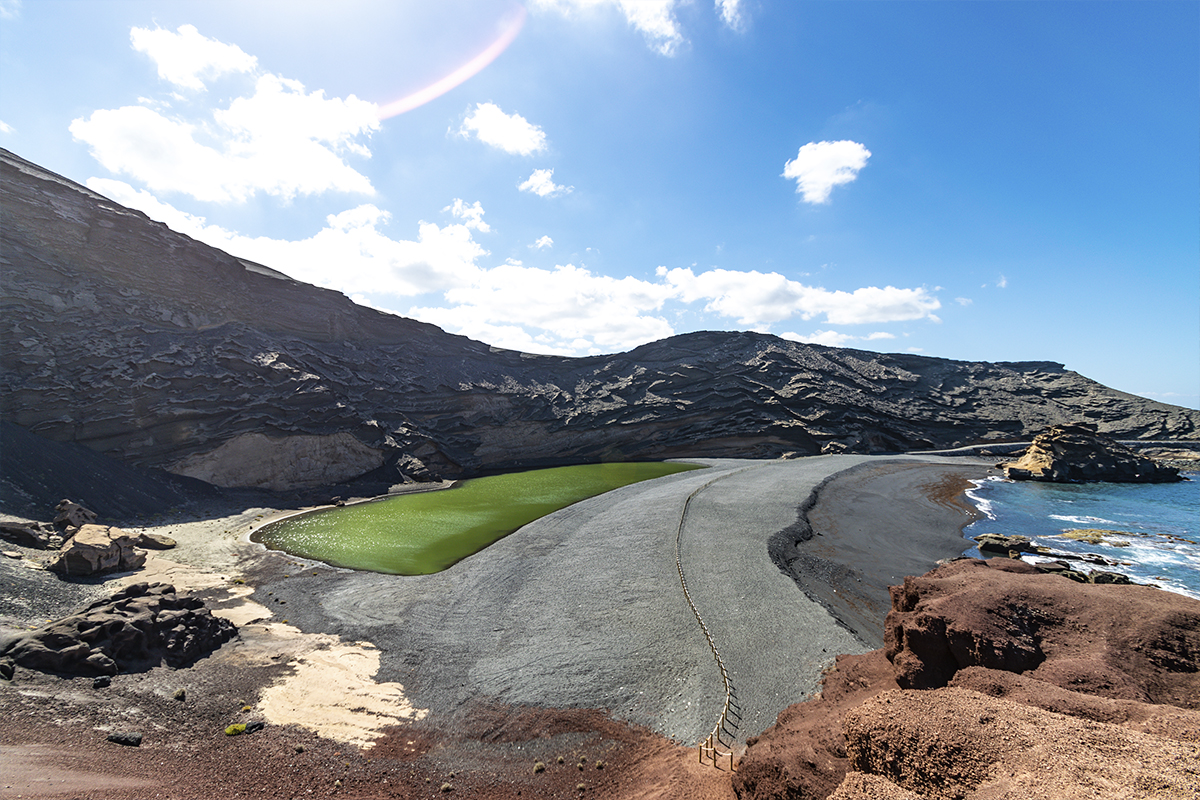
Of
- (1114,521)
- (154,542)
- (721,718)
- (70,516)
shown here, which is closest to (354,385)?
(154,542)

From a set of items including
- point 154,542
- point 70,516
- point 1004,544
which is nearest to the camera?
point 70,516

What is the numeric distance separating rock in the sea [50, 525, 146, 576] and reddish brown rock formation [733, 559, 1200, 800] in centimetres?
2469

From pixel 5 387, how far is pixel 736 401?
215 ft

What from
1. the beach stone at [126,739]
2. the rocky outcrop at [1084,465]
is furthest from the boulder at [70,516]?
the rocky outcrop at [1084,465]

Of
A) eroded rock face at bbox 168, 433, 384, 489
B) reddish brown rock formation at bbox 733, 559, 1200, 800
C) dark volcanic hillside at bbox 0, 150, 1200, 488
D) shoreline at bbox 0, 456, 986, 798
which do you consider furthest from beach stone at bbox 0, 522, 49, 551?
reddish brown rock formation at bbox 733, 559, 1200, 800

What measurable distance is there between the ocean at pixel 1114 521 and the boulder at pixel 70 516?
4489 centimetres

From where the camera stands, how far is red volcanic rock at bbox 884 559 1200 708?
5758mm

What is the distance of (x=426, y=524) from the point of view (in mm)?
30625

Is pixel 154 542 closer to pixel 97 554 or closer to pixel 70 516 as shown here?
pixel 70 516

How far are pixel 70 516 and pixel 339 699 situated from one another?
72.3 feet

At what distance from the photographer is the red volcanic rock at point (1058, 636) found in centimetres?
576

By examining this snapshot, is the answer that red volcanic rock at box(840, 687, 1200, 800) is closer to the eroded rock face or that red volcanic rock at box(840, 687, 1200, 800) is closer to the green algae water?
the green algae water

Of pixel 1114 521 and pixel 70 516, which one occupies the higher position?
pixel 1114 521

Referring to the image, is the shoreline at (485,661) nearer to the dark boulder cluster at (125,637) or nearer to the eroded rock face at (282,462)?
the dark boulder cluster at (125,637)
